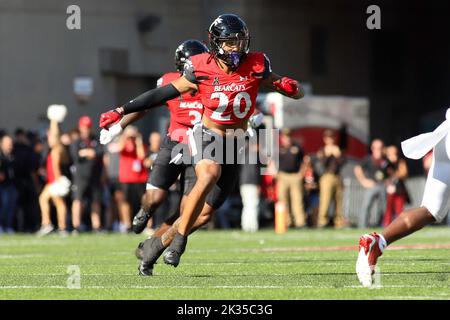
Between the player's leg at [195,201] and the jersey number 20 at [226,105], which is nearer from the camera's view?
the player's leg at [195,201]

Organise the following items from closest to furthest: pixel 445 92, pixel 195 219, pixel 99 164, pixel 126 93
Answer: pixel 195 219 < pixel 99 164 < pixel 126 93 < pixel 445 92

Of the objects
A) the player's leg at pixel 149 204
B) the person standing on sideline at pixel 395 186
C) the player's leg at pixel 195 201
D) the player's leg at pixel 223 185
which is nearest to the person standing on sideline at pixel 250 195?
the person standing on sideline at pixel 395 186

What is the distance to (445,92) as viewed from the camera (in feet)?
133

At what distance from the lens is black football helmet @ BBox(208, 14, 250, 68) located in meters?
9.92

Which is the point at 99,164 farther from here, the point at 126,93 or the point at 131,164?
the point at 126,93

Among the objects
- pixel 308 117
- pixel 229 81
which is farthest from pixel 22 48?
pixel 229 81

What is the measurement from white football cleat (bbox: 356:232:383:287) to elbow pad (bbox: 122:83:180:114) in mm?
2163

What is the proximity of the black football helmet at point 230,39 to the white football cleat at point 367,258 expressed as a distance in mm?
1983

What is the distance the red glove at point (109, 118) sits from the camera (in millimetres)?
9922

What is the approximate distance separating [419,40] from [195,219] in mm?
31736

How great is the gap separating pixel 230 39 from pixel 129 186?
12.0 meters

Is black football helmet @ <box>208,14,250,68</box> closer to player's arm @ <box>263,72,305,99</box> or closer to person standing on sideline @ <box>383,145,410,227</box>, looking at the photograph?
player's arm @ <box>263,72,305,99</box>

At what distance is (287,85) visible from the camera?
10039 mm

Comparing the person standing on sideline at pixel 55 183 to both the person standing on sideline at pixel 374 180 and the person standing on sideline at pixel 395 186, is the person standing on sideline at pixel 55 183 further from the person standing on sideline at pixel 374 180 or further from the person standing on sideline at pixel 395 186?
the person standing on sideline at pixel 395 186
